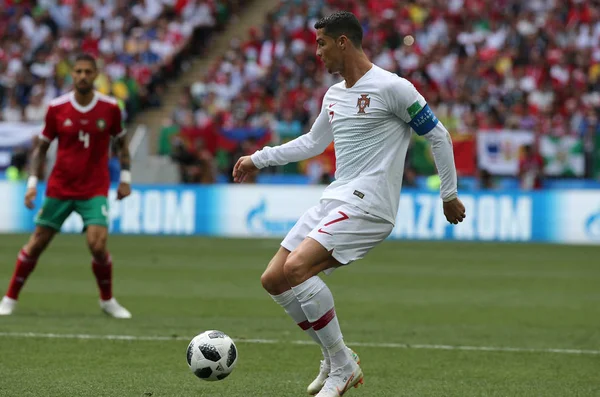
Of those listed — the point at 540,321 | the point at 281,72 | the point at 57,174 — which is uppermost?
the point at 281,72

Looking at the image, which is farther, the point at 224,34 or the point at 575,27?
the point at 224,34

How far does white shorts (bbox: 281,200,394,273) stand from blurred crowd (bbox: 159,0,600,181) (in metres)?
15.4

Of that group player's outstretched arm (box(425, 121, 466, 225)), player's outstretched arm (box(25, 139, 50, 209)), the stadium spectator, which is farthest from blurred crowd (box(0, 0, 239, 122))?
player's outstretched arm (box(425, 121, 466, 225))

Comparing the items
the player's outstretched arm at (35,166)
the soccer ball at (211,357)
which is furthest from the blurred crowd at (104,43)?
the soccer ball at (211,357)

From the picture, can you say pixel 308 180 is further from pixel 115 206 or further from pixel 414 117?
pixel 414 117

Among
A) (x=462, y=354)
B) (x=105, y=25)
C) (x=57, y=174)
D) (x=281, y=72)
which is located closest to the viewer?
(x=462, y=354)

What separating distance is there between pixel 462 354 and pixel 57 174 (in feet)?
13.2

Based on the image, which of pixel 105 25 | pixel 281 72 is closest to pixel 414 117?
pixel 281 72

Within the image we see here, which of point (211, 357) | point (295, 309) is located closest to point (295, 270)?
point (295, 309)

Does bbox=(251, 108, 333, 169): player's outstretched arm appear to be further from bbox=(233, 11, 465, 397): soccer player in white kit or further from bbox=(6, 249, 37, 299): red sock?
bbox=(6, 249, 37, 299): red sock

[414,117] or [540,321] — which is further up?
[414,117]

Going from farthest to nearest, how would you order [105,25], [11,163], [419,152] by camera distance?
1. [105,25]
2. [11,163]
3. [419,152]

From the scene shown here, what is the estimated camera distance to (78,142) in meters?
9.80

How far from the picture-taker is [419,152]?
21750 millimetres
